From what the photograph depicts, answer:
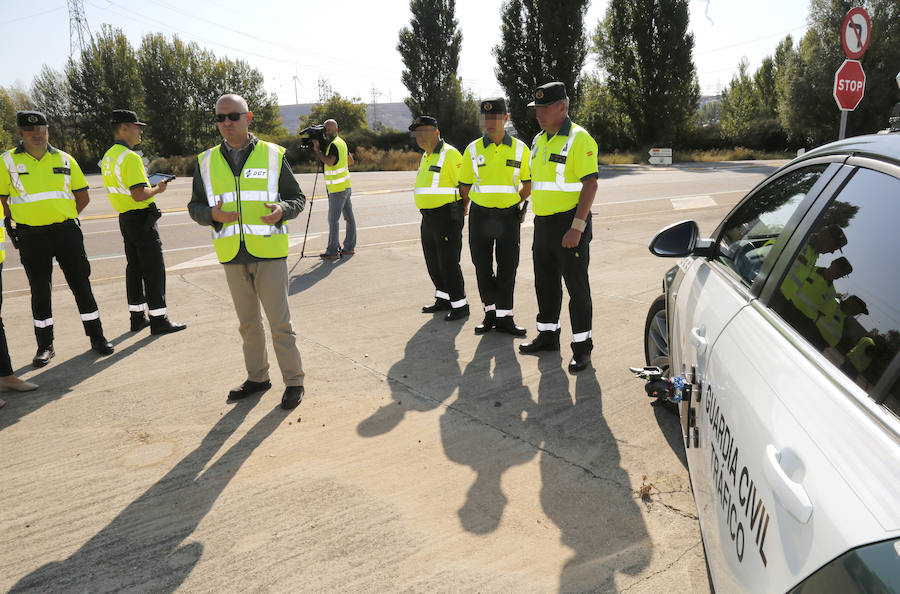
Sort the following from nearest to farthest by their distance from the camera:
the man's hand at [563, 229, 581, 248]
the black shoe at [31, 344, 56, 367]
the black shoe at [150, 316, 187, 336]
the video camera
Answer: the man's hand at [563, 229, 581, 248]
the black shoe at [31, 344, 56, 367]
the black shoe at [150, 316, 187, 336]
the video camera

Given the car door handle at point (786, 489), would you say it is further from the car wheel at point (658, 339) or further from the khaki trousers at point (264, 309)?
the khaki trousers at point (264, 309)

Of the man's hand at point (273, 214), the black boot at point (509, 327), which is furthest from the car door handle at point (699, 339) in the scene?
the black boot at point (509, 327)

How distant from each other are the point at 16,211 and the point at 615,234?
824 cm

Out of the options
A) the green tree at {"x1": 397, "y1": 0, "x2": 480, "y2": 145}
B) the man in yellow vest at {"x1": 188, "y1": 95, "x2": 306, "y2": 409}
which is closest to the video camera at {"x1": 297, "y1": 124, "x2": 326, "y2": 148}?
the man in yellow vest at {"x1": 188, "y1": 95, "x2": 306, "y2": 409}

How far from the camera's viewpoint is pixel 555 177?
4836 mm

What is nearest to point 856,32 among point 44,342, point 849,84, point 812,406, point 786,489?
point 849,84

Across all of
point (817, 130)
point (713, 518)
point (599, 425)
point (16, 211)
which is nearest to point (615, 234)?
point (599, 425)

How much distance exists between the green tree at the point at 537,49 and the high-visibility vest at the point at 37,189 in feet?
113

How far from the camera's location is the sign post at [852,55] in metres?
6.41

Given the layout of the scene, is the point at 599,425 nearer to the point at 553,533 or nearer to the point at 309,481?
the point at 553,533

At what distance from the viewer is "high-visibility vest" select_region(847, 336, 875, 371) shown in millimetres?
1500

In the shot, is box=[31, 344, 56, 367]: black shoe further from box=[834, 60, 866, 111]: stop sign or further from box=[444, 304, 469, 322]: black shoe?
box=[834, 60, 866, 111]: stop sign

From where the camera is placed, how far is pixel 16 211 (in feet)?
17.7

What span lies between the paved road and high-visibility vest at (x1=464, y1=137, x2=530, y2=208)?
1.25 m
